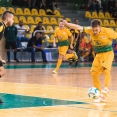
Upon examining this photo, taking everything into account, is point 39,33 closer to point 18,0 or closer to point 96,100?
point 18,0

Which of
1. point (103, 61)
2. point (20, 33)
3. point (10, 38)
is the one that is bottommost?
point (10, 38)

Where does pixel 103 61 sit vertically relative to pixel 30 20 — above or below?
above

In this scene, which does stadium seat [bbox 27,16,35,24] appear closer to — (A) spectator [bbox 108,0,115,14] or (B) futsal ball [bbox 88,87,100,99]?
(A) spectator [bbox 108,0,115,14]

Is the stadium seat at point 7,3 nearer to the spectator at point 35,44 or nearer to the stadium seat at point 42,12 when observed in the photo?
the stadium seat at point 42,12

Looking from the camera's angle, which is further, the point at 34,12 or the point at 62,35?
the point at 34,12

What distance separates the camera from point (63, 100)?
1170 centimetres

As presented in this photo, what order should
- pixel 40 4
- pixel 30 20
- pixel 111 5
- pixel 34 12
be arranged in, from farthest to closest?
1. pixel 111 5
2. pixel 40 4
3. pixel 34 12
4. pixel 30 20

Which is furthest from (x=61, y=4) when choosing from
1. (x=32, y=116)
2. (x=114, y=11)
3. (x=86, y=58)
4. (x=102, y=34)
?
(x=32, y=116)

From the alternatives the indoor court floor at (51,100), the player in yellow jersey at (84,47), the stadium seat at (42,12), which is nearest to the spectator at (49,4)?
the stadium seat at (42,12)

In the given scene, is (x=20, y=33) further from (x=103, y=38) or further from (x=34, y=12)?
(x=103, y=38)

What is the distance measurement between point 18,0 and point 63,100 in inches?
853

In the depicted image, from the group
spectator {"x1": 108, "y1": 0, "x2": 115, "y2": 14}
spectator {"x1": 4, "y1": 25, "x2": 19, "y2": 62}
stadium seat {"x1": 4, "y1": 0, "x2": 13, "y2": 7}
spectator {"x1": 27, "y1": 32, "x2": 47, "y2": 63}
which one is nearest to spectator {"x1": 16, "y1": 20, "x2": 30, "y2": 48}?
spectator {"x1": 27, "y1": 32, "x2": 47, "y2": 63}

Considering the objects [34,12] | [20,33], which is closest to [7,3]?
[34,12]

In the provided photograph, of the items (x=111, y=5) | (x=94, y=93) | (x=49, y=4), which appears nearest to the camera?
(x=94, y=93)
